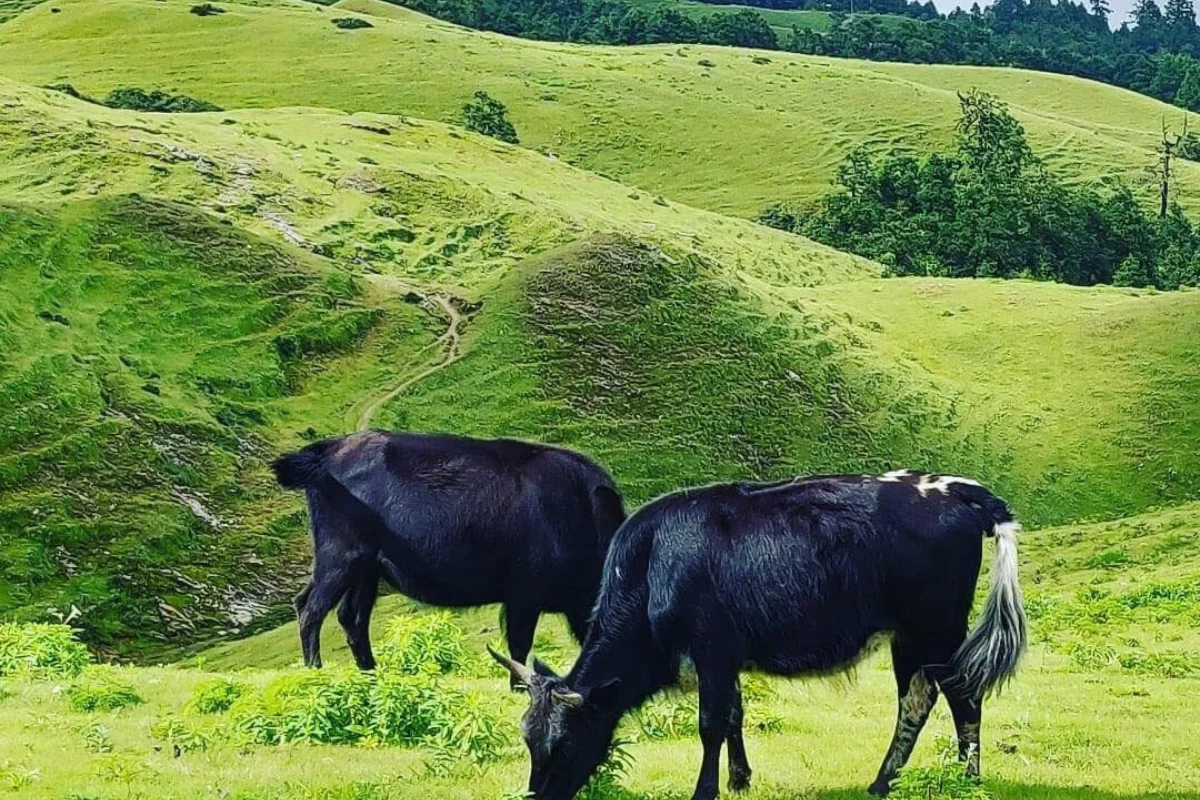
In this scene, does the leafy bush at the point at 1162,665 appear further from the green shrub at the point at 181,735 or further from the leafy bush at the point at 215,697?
the green shrub at the point at 181,735

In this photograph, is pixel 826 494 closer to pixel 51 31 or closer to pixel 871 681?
pixel 871 681

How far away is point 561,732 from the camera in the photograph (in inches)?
398

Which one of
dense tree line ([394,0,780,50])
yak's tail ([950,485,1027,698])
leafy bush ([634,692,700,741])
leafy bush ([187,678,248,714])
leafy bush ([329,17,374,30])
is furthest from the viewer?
dense tree line ([394,0,780,50])

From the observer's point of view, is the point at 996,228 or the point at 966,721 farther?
the point at 996,228

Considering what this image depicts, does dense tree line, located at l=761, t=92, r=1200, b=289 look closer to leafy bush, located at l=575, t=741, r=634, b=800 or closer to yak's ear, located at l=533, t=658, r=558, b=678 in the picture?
leafy bush, located at l=575, t=741, r=634, b=800

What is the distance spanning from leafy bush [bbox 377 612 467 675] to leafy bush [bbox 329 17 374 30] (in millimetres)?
121980

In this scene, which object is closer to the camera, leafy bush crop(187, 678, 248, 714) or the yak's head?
the yak's head

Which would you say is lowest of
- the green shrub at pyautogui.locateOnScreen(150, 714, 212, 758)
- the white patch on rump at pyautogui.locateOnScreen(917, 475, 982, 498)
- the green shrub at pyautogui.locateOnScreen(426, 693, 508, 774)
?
the green shrub at pyautogui.locateOnScreen(150, 714, 212, 758)

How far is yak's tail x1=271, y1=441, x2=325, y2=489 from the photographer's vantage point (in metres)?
16.1

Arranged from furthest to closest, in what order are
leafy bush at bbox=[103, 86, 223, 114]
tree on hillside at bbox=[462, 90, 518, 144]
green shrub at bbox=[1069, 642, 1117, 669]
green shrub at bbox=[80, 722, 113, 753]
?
1. tree on hillside at bbox=[462, 90, 518, 144]
2. leafy bush at bbox=[103, 86, 223, 114]
3. green shrub at bbox=[1069, 642, 1117, 669]
4. green shrub at bbox=[80, 722, 113, 753]

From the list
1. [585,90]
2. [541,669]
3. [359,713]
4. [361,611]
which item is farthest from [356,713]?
[585,90]

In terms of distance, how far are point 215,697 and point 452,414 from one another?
108 ft

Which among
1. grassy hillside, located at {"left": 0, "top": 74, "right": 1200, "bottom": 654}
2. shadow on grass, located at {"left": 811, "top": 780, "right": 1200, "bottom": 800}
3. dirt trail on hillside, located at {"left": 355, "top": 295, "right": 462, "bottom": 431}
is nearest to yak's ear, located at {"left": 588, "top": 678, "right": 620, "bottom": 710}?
shadow on grass, located at {"left": 811, "top": 780, "right": 1200, "bottom": 800}

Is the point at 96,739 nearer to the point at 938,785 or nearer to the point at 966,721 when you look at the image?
the point at 938,785
